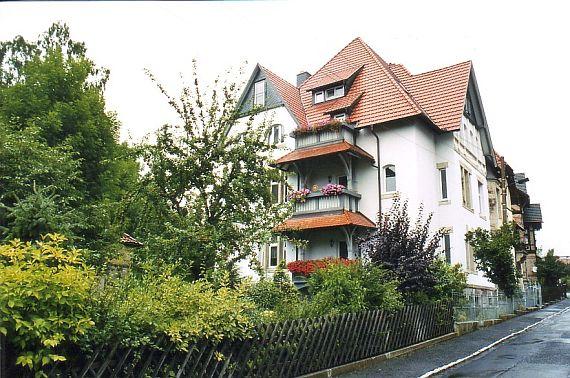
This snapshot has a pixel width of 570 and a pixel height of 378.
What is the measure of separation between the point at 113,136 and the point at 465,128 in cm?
1974

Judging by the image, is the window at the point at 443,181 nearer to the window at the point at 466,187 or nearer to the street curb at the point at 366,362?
the window at the point at 466,187

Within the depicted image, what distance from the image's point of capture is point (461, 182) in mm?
27828

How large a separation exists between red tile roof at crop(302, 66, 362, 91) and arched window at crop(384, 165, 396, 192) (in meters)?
5.93

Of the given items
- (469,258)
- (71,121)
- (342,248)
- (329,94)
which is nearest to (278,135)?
(329,94)

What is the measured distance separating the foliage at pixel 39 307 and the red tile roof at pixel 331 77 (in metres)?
24.4

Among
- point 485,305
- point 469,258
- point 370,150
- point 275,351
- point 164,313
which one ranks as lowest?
point 275,351

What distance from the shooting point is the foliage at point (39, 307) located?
5617 millimetres

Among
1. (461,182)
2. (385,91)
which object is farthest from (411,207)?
(385,91)

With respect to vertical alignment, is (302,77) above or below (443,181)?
above

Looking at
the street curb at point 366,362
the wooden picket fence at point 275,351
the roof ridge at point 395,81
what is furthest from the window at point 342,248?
the wooden picket fence at point 275,351

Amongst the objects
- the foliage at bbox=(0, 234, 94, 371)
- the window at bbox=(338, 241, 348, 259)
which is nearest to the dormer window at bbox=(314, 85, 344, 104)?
the window at bbox=(338, 241, 348, 259)

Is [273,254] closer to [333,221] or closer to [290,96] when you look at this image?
[333,221]

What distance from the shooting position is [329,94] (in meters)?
29.6

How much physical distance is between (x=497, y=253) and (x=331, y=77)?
516 inches
